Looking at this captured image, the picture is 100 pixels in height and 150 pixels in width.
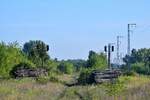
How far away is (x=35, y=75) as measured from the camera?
6669cm

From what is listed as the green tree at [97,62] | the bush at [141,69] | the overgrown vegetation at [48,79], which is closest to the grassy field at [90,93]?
the overgrown vegetation at [48,79]

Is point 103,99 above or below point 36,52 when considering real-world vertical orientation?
below

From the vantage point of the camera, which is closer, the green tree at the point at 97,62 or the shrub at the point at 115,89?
the shrub at the point at 115,89

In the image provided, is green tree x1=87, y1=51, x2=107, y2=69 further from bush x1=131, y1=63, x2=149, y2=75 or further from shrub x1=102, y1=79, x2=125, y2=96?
shrub x1=102, y1=79, x2=125, y2=96

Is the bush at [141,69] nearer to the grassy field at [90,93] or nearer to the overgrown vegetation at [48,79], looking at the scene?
the overgrown vegetation at [48,79]

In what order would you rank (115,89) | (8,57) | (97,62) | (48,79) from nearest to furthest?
(115,89) → (48,79) → (8,57) → (97,62)

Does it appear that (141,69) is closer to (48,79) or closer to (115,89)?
(48,79)

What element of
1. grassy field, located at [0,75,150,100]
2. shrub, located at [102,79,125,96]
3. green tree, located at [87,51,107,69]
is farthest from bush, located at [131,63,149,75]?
shrub, located at [102,79,125,96]

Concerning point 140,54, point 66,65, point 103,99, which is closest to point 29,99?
point 103,99

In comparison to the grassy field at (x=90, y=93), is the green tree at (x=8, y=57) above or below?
above

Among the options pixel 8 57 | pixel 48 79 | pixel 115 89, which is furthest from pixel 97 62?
pixel 115 89

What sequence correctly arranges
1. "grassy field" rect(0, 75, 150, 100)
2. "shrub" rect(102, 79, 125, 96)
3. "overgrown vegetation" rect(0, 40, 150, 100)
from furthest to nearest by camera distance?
"overgrown vegetation" rect(0, 40, 150, 100) < "shrub" rect(102, 79, 125, 96) < "grassy field" rect(0, 75, 150, 100)

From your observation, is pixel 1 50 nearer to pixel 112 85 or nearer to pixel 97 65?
pixel 97 65

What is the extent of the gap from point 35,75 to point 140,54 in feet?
338
